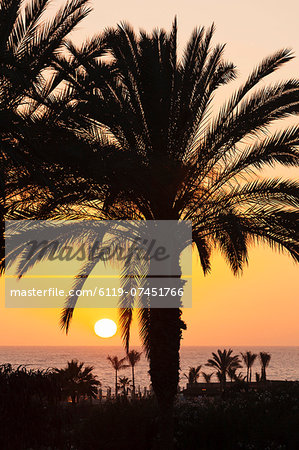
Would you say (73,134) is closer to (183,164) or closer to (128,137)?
(128,137)

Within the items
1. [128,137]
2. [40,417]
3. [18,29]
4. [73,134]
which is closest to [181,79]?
→ [128,137]

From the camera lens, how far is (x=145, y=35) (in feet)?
54.5

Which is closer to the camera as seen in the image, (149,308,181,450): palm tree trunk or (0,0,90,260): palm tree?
(0,0,90,260): palm tree

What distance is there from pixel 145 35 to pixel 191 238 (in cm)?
569

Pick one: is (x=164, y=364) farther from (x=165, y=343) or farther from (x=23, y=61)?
(x=23, y=61)

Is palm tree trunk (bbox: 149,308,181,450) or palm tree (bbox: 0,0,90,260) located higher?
palm tree (bbox: 0,0,90,260)

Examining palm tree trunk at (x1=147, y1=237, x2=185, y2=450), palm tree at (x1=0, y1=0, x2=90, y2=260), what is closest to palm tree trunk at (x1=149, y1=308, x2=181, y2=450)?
palm tree trunk at (x1=147, y1=237, x2=185, y2=450)

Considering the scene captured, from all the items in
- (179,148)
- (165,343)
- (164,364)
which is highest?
(179,148)

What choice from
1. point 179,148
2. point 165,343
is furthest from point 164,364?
point 179,148

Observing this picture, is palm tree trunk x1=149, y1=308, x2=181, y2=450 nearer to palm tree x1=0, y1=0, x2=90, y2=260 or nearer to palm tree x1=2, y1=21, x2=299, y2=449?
palm tree x1=2, y1=21, x2=299, y2=449

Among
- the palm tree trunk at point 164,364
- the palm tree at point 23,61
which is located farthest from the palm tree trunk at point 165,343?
the palm tree at point 23,61

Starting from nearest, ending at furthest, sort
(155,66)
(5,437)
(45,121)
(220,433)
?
(5,437), (45,121), (155,66), (220,433)

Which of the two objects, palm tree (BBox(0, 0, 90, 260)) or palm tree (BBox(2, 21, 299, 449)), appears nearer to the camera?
palm tree (BBox(0, 0, 90, 260))

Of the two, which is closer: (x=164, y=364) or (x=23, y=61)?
(x=23, y=61)
